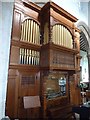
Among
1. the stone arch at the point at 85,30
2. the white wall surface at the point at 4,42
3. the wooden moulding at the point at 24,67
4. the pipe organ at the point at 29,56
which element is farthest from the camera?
the stone arch at the point at 85,30

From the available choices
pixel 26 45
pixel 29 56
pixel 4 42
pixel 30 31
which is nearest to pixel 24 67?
pixel 29 56

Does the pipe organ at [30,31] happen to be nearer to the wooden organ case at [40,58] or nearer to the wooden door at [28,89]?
the wooden organ case at [40,58]

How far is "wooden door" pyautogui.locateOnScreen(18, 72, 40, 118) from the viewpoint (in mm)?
3682

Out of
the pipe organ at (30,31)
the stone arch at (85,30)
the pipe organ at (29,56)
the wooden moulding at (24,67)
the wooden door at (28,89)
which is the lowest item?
the wooden door at (28,89)

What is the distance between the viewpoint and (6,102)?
3.36 meters

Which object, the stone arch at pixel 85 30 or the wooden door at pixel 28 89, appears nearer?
the wooden door at pixel 28 89

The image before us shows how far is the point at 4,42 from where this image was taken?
3.38 metres

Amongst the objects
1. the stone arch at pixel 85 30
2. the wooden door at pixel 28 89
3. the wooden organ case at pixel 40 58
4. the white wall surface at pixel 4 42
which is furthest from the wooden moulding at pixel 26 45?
the stone arch at pixel 85 30

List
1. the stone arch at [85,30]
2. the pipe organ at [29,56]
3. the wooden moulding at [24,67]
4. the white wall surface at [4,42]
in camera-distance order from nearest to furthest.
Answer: the white wall surface at [4,42], the wooden moulding at [24,67], the pipe organ at [29,56], the stone arch at [85,30]

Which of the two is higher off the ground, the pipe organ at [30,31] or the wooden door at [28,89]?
the pipe organ at [30,31]

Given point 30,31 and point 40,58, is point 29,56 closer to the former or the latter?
point 40,58

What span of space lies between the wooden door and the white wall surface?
55 centimetres

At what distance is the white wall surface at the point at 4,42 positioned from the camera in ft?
10.5

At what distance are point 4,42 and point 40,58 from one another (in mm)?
1229
